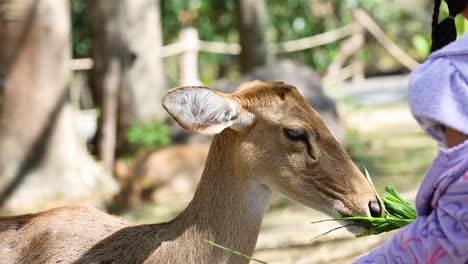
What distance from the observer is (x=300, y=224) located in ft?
23.1

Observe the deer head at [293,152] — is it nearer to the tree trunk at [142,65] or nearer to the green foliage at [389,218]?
the green foliage at [389,218]

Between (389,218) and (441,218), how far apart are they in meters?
0.82

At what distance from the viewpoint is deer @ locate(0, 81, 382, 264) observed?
3045mm

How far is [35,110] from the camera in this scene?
300 inches

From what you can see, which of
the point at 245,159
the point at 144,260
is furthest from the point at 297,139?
the point at 144,260

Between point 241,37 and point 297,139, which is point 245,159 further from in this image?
point 241,37

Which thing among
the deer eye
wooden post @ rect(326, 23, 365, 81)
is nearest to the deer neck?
the deer eye

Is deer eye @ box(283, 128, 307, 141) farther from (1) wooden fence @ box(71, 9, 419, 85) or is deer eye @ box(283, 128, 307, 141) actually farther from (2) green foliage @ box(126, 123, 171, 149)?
(1) wooden fence @ box(71, 9, 419, 85)

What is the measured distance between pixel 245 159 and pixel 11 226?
107cm

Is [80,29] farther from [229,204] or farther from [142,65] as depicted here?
[229,204]

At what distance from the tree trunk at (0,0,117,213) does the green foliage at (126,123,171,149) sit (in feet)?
4.88

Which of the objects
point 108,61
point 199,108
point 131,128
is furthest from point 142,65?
point 199,108

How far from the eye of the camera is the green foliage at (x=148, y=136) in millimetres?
9234

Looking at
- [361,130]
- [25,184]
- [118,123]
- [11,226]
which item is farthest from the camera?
[361,130]
